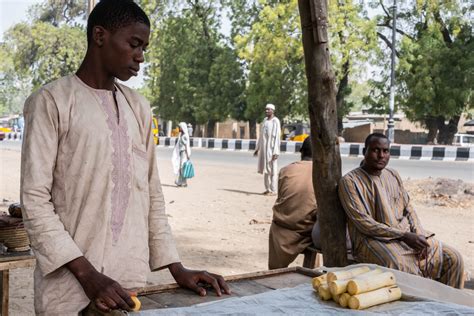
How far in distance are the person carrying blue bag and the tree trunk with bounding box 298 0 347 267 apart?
26.6 feet

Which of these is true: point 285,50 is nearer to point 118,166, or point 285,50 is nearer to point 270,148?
point 270,148

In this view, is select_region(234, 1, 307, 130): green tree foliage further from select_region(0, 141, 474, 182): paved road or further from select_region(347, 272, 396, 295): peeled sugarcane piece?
select_region(347, 272, 396, 295): peeled sugarcane piece

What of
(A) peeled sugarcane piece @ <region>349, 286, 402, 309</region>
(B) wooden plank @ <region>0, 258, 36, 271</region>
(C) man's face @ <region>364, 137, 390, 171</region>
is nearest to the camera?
(A) peeled sugarcane piece @ <region>349, 286, 402, 309</region>

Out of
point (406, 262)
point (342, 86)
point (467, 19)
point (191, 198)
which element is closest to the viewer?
point (406, 262)

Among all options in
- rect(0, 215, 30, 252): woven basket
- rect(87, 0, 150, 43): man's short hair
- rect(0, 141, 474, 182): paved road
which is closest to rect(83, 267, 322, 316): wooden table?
rect(87, 0, 150, 43): man's short hair

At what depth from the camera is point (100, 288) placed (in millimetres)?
1632

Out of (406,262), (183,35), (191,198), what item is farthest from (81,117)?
(183,35)

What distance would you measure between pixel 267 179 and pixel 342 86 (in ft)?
49.0

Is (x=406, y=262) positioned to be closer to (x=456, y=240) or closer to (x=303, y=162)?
(x=303, y=162)

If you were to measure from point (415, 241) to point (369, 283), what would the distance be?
212 centimetres

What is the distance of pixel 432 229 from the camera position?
757 cm

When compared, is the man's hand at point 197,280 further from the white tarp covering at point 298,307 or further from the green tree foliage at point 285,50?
the green tree foliage at point 285,50

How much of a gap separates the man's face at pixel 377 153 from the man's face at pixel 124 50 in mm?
2708

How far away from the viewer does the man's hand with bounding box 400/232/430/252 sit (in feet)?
12.8
